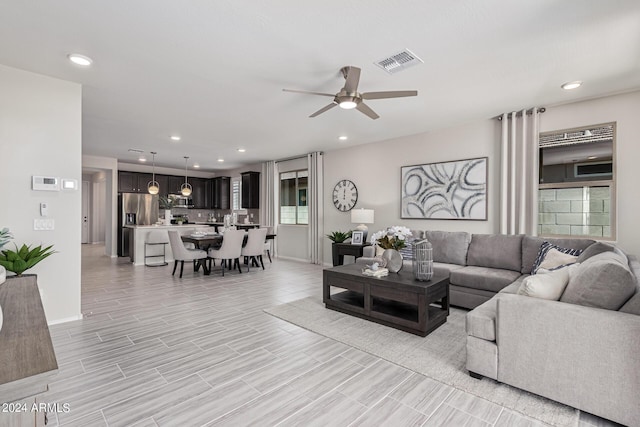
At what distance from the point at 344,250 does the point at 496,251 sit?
105 inches

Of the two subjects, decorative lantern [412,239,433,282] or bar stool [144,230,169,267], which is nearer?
decorative lantern [412,239,433,282]

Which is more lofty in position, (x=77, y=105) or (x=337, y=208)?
(x=77, y=105)

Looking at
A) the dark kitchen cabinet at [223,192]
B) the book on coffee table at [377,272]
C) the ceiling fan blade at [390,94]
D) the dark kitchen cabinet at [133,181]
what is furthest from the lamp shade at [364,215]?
the dark kitchen cabinet at [133,181]

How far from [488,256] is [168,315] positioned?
4.18 metres

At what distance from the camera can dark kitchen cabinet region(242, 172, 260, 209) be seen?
29.7 ft

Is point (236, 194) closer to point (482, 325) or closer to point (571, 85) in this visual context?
point (571, 85)

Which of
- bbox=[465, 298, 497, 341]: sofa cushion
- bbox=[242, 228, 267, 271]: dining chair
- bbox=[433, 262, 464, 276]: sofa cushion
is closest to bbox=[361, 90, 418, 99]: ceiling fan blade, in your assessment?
bbox=[465, 298, 497, 341]: sofa cushion

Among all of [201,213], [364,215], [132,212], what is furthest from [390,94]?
[201,213]

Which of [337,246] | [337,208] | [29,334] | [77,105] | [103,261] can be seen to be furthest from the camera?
[103,261]

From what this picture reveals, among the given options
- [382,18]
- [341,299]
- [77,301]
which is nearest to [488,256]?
[341,299]

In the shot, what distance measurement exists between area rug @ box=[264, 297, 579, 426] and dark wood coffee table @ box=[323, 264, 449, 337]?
8cm

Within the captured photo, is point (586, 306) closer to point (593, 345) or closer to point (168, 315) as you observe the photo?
point (593, 345)

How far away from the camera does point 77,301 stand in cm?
345

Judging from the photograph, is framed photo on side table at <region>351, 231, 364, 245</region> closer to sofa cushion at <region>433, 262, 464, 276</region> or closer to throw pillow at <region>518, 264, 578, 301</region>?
sofa cushion at <region>433, 262, 464, 276</region>
